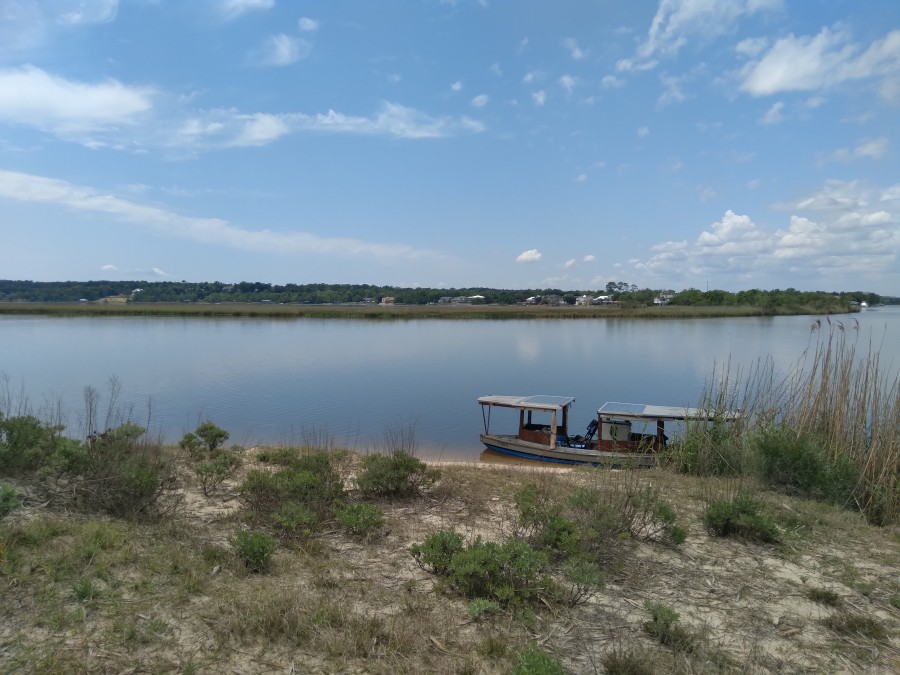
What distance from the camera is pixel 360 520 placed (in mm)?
5465

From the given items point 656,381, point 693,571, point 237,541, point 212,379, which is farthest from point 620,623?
point 212,379

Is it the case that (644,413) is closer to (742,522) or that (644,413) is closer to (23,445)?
(742,522)

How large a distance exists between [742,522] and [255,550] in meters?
4.88

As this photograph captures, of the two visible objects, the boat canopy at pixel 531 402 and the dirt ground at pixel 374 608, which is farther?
the boat canopy at pixel 531 402

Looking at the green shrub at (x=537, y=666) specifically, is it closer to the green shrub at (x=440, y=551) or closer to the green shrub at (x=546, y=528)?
the green shrub at (x=440, y=551)

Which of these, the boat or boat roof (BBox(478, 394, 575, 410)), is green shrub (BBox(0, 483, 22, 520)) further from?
boat roof (BBox(478, 394, 575, 410))

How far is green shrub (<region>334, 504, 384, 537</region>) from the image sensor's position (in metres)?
5.47

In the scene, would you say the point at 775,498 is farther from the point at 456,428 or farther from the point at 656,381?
the point at 656,381

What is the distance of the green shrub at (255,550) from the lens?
4.67 metres

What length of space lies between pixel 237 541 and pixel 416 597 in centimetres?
166

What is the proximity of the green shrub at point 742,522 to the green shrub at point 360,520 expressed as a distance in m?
3.63

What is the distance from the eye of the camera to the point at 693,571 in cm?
514

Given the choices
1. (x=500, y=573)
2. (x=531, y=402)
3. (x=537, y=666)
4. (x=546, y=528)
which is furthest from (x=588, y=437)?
(x=537, y=666)

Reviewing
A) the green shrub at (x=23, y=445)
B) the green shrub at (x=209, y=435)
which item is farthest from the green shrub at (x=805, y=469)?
the green shrub at (x=23, y=445)
